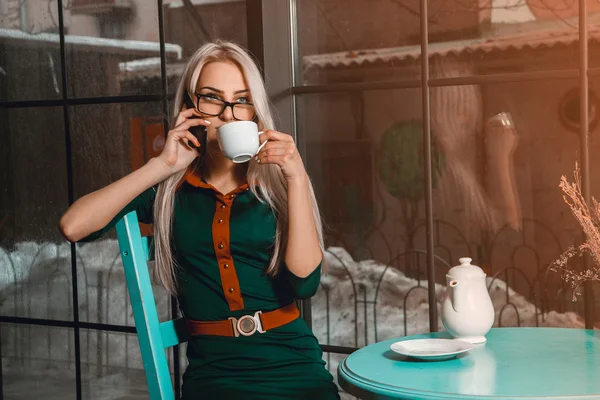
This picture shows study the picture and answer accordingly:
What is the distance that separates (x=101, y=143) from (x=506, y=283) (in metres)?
1.43

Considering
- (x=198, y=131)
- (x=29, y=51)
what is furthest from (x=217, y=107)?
(x=29, y=51)

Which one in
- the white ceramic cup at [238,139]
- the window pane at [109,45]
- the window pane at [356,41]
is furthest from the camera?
the window pane at [109,45]

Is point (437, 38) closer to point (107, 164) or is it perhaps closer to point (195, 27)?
point (195, 27)

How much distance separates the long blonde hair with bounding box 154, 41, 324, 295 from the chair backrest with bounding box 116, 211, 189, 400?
58mm

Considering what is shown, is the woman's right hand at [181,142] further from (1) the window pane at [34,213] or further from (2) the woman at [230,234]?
(1) the window pane at [34,213]

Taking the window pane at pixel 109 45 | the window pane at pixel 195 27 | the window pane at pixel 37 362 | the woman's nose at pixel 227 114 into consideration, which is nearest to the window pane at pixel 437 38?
the window pane at pixel 195 27

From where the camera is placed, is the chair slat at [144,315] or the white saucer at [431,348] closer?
the white saucer at [431,348]

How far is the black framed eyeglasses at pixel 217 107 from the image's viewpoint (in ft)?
6.36

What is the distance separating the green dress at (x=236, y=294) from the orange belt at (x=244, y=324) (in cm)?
1

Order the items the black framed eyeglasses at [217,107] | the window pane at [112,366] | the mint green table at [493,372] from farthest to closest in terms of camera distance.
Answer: the window pane at [112,366]
the black framed eyeglasses at [217,107]
the mint green table at [493,372]

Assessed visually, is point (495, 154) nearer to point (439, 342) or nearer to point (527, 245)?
point (527, 245)

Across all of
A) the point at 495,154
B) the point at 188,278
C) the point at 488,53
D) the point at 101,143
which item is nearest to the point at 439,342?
the point at 188,278

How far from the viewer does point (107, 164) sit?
282 cm

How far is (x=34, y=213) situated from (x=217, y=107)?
132cm
